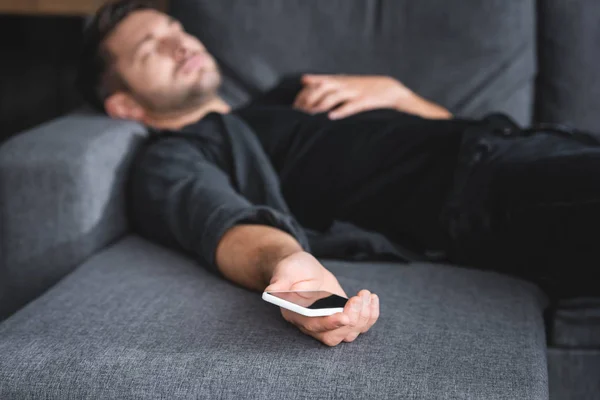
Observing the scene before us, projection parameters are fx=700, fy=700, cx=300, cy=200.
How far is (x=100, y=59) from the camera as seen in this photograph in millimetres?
1720

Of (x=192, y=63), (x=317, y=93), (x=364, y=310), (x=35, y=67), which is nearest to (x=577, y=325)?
(x=364, y=310)

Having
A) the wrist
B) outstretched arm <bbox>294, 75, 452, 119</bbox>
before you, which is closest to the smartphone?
the wrist

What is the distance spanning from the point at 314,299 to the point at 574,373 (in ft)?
1.82

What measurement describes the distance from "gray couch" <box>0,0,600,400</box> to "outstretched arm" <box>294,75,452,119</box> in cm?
12

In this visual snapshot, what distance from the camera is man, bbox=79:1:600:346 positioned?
1059 millimetres

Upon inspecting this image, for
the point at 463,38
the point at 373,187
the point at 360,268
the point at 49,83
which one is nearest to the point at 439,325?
the point at 360,268

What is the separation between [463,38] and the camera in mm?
1755

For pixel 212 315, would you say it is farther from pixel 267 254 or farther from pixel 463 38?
pixel 463 38

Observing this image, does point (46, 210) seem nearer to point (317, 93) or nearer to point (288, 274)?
point (288, 274)

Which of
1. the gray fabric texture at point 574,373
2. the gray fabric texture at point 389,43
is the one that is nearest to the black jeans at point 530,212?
the gray fabric texture at point 574,373

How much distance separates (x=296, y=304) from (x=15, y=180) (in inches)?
26.2

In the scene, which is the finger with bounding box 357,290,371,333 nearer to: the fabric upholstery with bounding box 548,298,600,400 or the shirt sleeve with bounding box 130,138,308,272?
the shirt sleeve with bounding box 130,138,308,272

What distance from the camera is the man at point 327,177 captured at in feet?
3.47

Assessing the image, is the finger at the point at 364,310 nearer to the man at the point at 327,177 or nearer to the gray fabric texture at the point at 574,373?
the man at the point at 327,177
